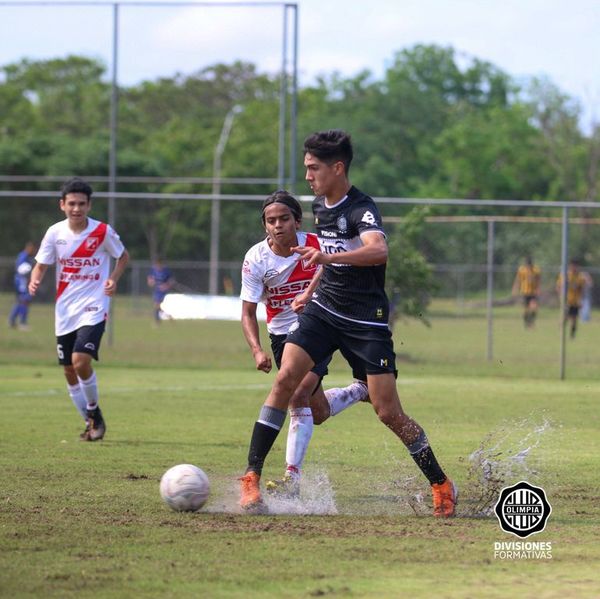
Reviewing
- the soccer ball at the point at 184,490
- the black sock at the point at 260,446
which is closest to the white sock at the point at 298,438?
the black sock at the point at 260,446

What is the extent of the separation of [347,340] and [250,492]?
1085 millimetres

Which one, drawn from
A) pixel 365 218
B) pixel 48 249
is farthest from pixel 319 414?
pixel 48 249

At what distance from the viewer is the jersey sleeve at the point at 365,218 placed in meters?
6.97

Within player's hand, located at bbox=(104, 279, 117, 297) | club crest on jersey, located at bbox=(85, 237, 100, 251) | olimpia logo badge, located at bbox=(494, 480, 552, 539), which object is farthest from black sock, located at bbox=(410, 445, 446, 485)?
club crest on jersey, located at bbox=(85, 237, 100, 251)

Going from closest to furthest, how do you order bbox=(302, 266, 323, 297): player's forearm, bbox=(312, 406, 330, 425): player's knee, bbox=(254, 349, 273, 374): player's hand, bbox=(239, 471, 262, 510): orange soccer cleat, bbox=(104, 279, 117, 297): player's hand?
bbox=(239, 471, 262, 510): orange soccer cleat < bbox=(254, 349, 273, 374): player's hand < bbox=(302, 266, 323, 297): player's forearm < bbox=(312, 406, 330, 425): player's knee < bbox=(104, 279, 117, 297): player's hand

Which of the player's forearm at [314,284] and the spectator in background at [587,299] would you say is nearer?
the player's forearm at [314,284]

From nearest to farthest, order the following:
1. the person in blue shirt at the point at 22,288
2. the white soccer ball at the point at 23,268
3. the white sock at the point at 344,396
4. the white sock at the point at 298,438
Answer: the white sock at the point at 298,438 < the white sock at the point at 344,396 < the white soccer ball at the point at 23,268 < the person in blue shirt at the point at 22,288

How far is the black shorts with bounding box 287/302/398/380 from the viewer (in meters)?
7.17

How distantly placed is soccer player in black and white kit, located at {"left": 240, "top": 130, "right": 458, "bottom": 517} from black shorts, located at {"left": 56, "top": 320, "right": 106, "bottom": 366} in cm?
387

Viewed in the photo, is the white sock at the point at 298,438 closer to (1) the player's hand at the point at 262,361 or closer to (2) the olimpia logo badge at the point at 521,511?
(1) the player's hand at the point at 262,361

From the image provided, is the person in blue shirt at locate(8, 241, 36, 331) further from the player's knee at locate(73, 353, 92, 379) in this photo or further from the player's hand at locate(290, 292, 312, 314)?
the player's hand at locate(290, 292, 312, 314)

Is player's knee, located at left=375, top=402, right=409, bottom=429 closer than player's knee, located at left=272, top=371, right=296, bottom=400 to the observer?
Yes

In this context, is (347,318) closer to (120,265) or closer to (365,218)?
(365,218)

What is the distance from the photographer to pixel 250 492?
7254 mm
